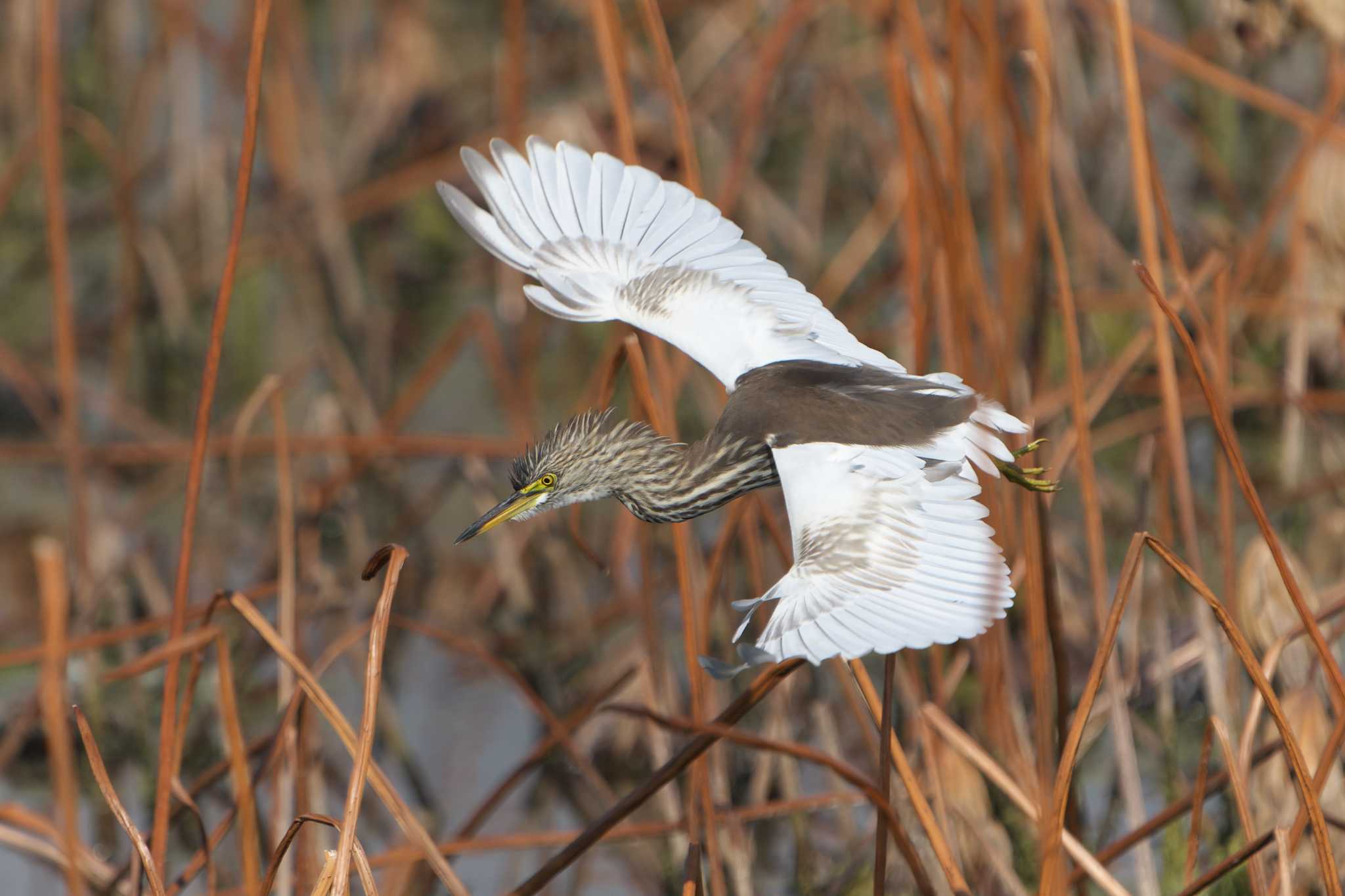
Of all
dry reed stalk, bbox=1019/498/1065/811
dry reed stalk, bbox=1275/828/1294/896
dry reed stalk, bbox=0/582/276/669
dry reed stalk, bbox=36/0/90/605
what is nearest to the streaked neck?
dry reed stalk, bbox=1019/498/1065/811

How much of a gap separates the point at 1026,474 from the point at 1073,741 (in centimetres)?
73

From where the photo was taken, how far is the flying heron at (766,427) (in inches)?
74.7

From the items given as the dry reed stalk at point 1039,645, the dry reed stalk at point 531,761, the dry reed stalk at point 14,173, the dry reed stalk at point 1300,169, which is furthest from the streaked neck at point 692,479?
the dry reed stalk at point 14,173

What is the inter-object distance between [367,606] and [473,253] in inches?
83.9

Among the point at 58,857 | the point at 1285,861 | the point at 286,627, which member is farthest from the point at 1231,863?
the point at 58,857

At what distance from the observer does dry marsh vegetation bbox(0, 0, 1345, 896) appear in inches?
84.4

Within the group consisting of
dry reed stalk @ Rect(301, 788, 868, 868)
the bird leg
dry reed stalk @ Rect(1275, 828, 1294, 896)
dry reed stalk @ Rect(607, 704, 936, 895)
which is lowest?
dry reed stalk @ Rect(301, 788, 868, 868)

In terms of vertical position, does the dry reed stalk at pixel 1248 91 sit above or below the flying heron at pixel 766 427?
above

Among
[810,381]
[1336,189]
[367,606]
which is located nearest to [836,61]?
[1336,189]

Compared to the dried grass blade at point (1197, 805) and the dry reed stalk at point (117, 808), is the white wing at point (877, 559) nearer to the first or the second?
the dried grass blade at point (1197, 805)

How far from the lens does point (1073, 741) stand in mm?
1684

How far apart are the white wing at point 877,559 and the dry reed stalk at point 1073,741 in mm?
121

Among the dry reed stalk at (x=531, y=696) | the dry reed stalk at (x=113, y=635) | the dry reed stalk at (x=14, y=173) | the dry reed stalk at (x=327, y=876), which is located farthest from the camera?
the dry reed stalk at (x=14, y=173)

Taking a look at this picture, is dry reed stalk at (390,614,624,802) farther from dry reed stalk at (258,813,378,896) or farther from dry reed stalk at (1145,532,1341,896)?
dry reed stalk at (1145,532,1341,896)
